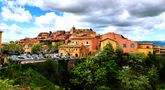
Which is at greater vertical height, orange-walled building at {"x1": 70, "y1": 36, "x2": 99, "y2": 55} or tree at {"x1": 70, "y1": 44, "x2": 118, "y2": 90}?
orange-walled building at {"x1": 70, "y1": 36, "x2": 99, "y2": 55}

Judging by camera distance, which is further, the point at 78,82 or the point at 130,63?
the point at 130,63

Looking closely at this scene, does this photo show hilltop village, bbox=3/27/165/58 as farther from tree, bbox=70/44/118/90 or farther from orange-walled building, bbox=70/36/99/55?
tree, bbox=70/44/118/90

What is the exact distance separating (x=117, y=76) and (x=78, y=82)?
5646mm

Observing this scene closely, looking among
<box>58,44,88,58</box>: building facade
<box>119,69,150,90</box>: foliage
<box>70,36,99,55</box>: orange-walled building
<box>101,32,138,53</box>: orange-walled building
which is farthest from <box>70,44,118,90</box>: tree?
<box>70,36,99,55</box>: orange-walled building

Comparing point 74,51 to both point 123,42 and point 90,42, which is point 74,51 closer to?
point 90,42

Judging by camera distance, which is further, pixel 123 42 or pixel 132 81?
pixel 123 42

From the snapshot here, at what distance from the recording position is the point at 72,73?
4116 centimetres

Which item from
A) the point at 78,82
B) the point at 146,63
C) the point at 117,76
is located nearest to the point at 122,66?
the point at 146,63

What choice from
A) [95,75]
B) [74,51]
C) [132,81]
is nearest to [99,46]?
[74,51]

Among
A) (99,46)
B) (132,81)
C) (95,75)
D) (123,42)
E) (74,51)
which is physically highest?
(123,42)

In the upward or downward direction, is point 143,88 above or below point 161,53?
below

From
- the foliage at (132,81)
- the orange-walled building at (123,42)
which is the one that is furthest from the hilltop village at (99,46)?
the foliage at (132,81)

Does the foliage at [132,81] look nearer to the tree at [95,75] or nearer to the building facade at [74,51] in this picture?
the tree at [95,75]

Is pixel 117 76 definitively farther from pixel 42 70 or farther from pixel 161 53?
pixel 161 53
